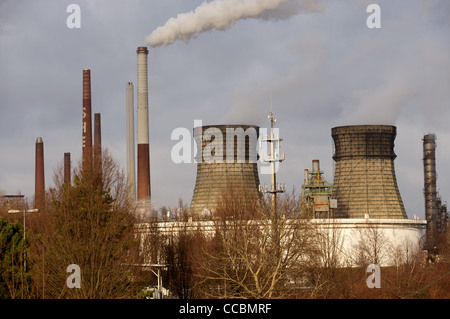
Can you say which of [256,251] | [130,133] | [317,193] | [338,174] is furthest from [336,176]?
[256,251]

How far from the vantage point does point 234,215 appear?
138 feet

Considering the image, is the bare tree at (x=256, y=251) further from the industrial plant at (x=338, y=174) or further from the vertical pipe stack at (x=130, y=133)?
the industrial plant at (x=338, y=174)

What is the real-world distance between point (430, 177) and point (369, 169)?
7.21 m

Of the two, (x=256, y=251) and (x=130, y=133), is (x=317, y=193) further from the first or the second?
(x=256, y=251)

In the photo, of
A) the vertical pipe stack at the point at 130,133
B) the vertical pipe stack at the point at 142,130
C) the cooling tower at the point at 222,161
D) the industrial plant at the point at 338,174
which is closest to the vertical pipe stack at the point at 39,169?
the industrial plant at the point at 338,174

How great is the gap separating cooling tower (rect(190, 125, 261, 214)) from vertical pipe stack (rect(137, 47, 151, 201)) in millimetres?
17457

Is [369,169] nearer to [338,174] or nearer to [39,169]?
[338,174]

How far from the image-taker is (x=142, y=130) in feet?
227

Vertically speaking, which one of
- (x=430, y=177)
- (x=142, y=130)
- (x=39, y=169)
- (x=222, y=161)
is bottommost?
(x=430, y=177)

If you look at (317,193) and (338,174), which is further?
(338,174)

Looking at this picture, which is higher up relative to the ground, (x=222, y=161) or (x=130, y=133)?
(x=130, y=133)

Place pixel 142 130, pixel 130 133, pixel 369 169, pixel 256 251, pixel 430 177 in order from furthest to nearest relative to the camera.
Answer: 1. pixel 369 169
2. pixel 430 177
3. pixel 130 133
4. pixel 142 130
5. pixel 256 251

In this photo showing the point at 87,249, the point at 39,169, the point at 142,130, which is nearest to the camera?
the point at 87,249

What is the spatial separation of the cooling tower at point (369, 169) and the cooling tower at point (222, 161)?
1196 cm
